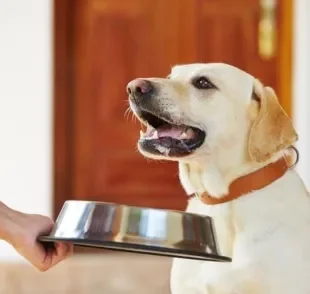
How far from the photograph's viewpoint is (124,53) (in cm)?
280

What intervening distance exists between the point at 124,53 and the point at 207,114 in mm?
1627

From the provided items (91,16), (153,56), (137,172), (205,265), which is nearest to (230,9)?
(153,56)

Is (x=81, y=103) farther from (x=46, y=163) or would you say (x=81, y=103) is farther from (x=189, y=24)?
(x=189, y=24)

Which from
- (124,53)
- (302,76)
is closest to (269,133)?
(302,76)

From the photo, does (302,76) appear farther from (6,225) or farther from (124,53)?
(6,225)

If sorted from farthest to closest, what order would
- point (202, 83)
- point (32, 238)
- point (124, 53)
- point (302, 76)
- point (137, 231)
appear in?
point (124, 53) → point (302, 76) → point (202, 83) → point (32, 238) → point (137, 231)

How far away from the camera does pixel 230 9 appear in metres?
2.80

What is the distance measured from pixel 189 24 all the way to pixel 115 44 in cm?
30

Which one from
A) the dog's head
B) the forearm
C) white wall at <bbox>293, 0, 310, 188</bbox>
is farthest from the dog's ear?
white wall at <bbox>293, 0, 310, 188</bbox>

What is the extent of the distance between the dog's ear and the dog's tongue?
0.12 meters

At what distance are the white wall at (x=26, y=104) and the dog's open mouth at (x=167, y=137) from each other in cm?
158

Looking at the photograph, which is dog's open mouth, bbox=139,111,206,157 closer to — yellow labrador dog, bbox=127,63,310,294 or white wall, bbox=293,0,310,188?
yellow labrador dog, bbox=127,63,310,294

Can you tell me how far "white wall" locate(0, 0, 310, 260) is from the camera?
2680 millimetres

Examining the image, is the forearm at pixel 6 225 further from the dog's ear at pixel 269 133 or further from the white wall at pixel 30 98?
the white wall at pixel 30 98
